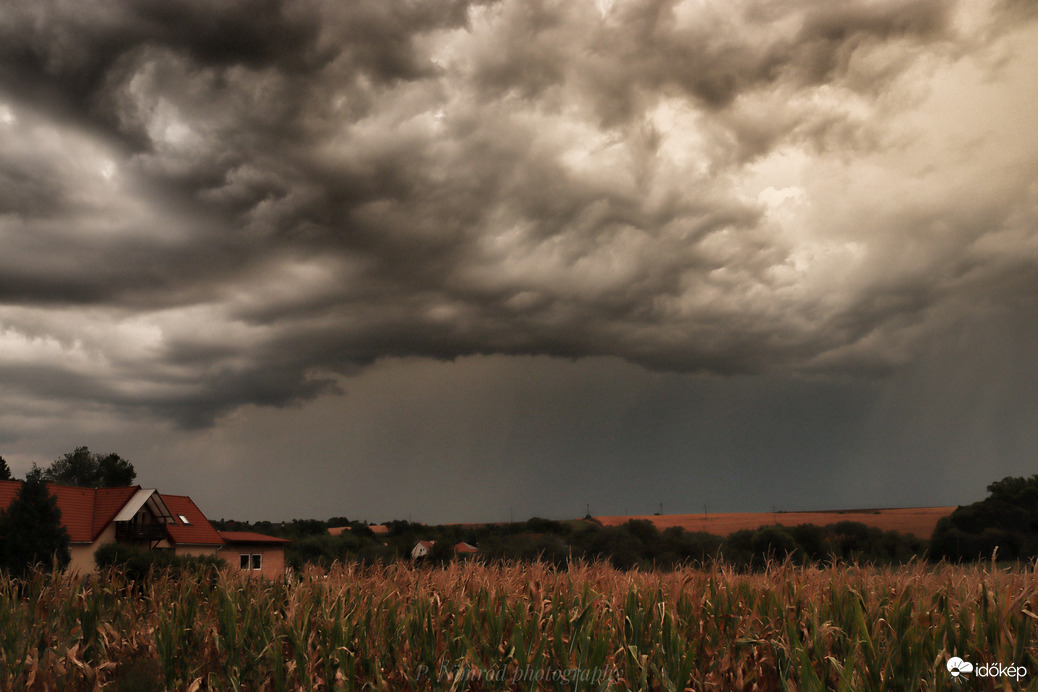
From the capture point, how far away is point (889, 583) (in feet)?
26.7

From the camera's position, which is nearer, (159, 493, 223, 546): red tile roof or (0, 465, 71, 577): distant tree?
(0, 465, 71, 577): distant tree

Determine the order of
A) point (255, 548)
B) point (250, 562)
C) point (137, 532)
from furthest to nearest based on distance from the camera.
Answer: point (255, 548)
point (137, 532)
point (250, 562)

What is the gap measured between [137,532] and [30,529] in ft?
49.6

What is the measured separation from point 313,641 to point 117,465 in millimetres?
96953

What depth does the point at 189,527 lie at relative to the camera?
5159cm

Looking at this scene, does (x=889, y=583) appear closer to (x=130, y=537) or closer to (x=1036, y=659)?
(x=1036, y=659)

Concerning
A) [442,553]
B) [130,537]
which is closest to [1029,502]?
[442,553]

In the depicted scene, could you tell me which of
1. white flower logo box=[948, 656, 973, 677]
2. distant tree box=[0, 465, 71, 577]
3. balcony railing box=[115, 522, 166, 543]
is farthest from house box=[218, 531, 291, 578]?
white flower logo box=[948, 656, 973, 677]

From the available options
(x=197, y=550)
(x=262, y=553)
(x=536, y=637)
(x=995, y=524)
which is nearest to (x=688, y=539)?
(x=995, y=524)

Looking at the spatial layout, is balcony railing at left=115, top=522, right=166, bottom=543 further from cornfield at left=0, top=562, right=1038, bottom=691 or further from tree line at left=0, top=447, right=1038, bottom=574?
cornfield at left=0, top=562, right=1038, bottom=691

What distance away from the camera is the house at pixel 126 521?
44562 millimetres

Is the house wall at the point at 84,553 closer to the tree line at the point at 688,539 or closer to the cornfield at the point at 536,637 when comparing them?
the tree line at the point at 688,539

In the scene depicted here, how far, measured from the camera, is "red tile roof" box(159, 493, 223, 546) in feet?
163

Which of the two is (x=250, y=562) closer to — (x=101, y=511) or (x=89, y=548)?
(x=89, y=548)
